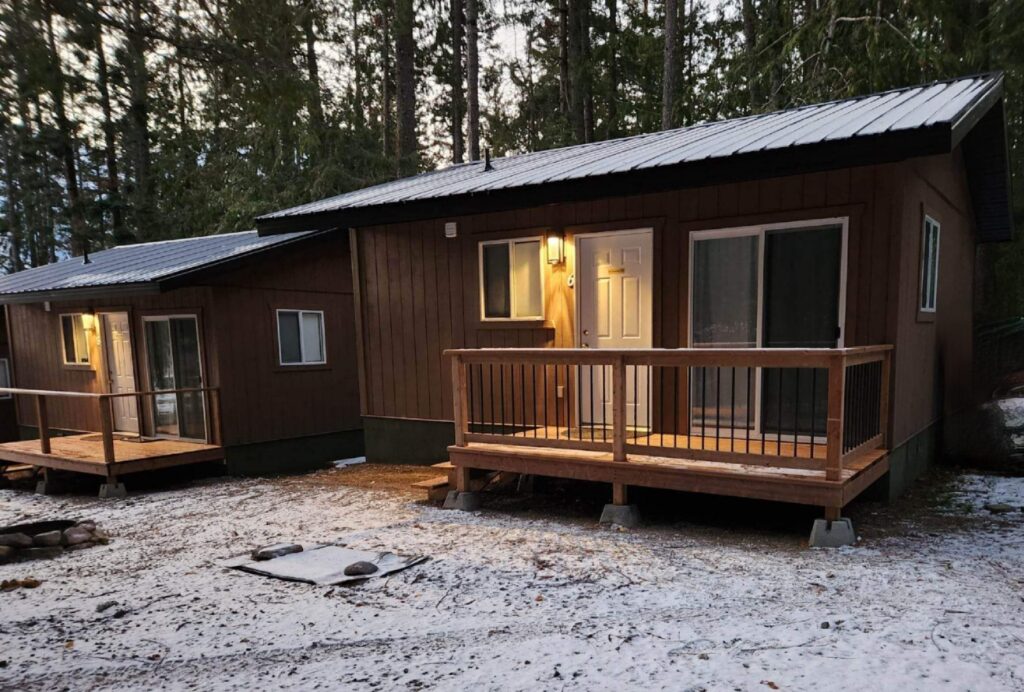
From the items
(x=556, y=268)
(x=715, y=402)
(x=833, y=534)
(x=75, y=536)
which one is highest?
(x=556, y=268)

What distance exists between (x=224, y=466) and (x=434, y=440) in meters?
3.48

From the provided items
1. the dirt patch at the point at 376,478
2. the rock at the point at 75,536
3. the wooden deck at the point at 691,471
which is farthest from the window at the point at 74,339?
the wooden deck at the point at 691,471

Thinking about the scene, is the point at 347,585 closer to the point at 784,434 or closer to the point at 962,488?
the point at 784,434

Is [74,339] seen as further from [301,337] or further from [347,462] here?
[347,462]

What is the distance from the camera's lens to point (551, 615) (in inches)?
134

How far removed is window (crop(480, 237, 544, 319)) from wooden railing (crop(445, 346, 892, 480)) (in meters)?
0.68

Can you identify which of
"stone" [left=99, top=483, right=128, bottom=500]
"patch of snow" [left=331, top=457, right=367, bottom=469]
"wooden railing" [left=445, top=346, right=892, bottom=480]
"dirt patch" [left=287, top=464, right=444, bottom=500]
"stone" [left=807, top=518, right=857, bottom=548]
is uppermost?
"wooden railing" [left=445, top=346, right=892, bottom=480]

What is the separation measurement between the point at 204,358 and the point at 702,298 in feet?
22.7

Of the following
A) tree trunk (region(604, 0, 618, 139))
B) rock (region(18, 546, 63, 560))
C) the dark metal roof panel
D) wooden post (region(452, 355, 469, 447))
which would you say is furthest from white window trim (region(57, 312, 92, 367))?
tree trunk (region(604, 0, 618, 139))

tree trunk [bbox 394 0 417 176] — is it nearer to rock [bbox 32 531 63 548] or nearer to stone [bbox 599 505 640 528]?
rock [bbox 32 531 63 548]

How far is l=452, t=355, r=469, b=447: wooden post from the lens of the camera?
18.8 feet

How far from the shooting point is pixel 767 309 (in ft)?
18.1

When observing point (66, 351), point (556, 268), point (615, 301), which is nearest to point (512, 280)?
point (556, 268)

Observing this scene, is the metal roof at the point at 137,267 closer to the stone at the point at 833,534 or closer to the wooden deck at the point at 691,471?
the wooden deck at the point at 691,471
